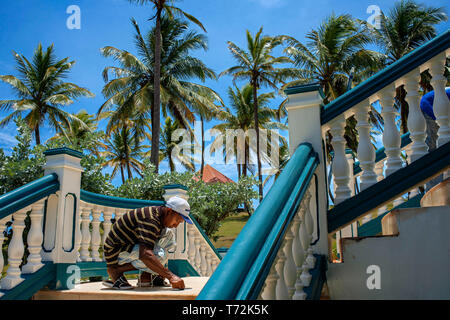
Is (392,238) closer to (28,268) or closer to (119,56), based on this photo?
(28,268)

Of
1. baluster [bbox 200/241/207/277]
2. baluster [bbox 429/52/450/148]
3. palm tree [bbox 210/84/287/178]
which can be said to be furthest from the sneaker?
palm tree [bbox 210/84/287/178]

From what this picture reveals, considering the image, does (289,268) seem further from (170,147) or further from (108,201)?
(170,147)

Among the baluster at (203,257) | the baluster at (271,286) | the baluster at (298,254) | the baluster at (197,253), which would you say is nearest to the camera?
the baluster at (271,286)

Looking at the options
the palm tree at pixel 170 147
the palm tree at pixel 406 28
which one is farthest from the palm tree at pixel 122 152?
the palm tree at pixel 406 28

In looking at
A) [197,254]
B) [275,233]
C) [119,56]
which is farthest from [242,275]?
[119,56]

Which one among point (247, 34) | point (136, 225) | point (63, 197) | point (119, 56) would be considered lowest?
point (136, 225)

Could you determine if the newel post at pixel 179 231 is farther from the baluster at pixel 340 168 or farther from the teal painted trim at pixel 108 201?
the baluster at pixel 340 168

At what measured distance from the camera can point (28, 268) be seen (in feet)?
11.9

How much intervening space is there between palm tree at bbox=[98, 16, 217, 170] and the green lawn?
9007 mm

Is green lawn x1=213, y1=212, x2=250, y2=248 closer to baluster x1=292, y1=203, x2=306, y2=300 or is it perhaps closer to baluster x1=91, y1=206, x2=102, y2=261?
baluster x1=91, y1=206, x2=102, y2=261

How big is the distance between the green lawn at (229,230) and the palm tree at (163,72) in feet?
29.5

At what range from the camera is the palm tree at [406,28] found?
22.0 meters

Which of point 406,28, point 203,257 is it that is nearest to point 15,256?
point 203,257

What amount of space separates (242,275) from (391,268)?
1.49 meters
